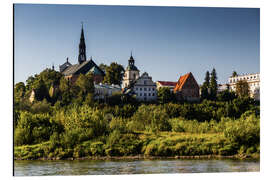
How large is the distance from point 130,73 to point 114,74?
0.38m

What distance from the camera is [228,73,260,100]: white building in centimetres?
692

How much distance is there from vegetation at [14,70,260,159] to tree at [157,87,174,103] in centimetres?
2

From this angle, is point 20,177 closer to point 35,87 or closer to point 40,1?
point 35,87

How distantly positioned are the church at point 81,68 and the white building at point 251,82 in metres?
2.31

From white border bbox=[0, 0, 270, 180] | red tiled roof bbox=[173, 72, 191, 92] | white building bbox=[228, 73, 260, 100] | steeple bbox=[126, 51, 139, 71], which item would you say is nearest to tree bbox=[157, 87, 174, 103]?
red tiled roof bbox=[173, 72, 191, 92]

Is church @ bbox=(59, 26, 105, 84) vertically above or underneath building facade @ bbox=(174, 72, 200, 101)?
above

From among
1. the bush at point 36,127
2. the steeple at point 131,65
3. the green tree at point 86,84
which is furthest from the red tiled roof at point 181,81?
the bush at point 36,127

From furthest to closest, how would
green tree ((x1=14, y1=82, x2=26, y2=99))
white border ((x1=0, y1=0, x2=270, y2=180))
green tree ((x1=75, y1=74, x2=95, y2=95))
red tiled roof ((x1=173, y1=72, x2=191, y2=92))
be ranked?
1. green tree ((x1=75, y1=74, x2=95, y2=95))
2. red tiled roof ((x1=173, y1=72, x2=191, y2=92))
3. green tree ((x1=14, y1=82, x2=26, y2=99))
4. white border ((x1=0, y1=0, x2=270, y2=180))

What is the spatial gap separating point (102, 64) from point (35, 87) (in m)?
1.21

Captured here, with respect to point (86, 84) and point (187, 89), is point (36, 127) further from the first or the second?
point (187, 89)

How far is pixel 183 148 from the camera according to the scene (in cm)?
705

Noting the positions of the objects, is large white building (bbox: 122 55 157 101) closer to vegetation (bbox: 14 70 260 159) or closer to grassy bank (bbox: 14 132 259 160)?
vegetation (bbox: 14 70 260 159)

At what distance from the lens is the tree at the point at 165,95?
7.36 meters

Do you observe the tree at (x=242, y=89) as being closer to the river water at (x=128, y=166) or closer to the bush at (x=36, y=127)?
the river water at (x=128, y=166)
